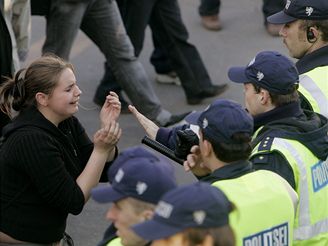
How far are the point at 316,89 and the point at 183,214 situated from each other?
6.52 feet

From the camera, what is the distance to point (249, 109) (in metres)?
4.37

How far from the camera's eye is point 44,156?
434 centimetres

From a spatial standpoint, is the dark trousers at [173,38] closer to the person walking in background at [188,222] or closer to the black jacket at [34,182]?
the black jacket at [34,182]

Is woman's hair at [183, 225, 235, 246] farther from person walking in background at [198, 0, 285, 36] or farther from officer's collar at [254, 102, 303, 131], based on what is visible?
person walking in background at [198, 0, 285, 36]

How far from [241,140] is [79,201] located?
3.16ft

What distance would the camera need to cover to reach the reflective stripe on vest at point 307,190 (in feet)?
13.5

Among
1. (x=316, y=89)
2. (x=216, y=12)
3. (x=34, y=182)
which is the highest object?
(x=316, y=89)

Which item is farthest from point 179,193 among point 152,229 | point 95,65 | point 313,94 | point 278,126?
point 95,65

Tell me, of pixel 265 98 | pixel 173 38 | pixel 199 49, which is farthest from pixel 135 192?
pixel 199 49

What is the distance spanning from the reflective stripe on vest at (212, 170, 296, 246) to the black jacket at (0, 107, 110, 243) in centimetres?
93

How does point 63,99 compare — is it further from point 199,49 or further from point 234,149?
point 199,49

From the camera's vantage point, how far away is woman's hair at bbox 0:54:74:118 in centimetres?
450

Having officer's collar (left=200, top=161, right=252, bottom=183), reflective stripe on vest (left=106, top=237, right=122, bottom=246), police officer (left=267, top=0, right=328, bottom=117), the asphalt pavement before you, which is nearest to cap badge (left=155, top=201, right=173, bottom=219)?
reflective stripe on vest (left=106, top=237, right=122, bottom=246)

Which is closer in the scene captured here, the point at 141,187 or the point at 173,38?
the point at 141,187
